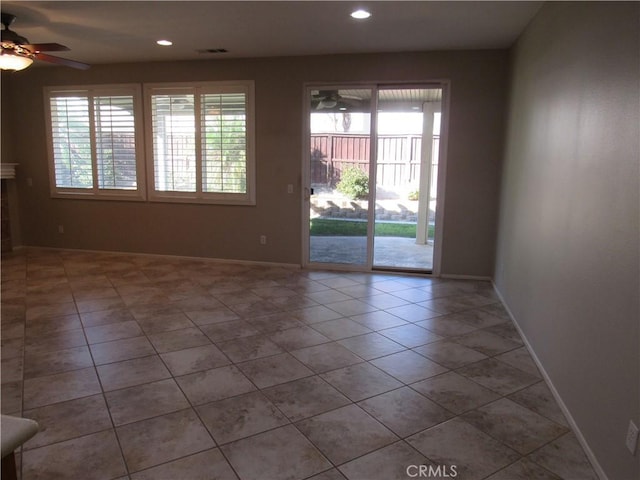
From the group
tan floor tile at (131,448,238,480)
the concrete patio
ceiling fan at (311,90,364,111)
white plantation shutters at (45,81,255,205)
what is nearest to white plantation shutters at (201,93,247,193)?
white plantation shutters at (45,81,255,205)

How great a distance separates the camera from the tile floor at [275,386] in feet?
6.80

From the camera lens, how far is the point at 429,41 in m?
4.56

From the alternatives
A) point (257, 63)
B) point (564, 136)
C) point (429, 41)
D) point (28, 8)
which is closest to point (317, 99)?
point (257, 63)

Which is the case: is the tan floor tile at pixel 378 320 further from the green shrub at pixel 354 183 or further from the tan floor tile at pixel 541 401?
the green shrub at pixel 354 183

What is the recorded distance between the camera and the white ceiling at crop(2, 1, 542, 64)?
356 centimetres

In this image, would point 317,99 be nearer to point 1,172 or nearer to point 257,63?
point 257,63

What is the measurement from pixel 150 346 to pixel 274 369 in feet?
3.36

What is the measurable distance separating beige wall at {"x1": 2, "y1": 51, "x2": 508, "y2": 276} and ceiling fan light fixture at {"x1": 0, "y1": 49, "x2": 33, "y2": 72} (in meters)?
2.31

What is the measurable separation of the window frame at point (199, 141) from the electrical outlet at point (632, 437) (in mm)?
4696

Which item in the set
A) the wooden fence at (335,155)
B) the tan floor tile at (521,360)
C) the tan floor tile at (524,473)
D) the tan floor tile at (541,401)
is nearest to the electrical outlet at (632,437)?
the tan floor tile at (524,473)

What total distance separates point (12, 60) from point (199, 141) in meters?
2.45

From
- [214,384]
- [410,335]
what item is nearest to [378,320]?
[410,335]

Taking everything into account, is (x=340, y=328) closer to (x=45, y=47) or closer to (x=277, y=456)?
(x=277, y=456)

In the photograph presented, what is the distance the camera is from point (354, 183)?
549 centimetres
